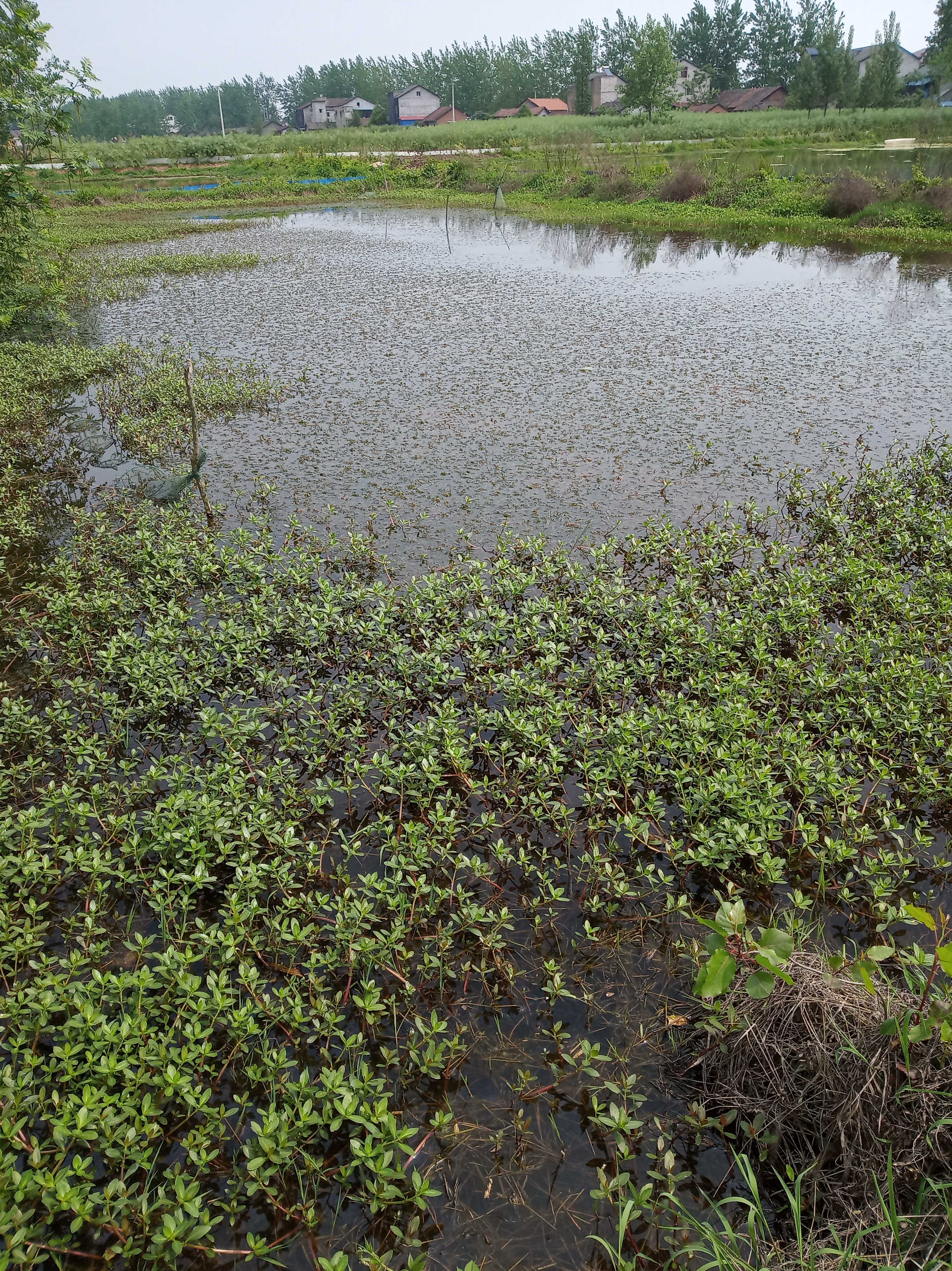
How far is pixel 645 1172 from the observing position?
2.61 metres

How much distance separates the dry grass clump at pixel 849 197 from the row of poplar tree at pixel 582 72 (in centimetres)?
3212

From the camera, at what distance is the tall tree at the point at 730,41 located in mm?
70438

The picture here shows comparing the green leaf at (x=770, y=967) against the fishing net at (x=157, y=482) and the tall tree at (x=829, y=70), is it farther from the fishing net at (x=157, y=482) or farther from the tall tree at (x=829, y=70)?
the tall tree at (x=829, y=70)

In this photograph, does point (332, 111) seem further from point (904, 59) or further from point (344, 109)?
point (904, 59)

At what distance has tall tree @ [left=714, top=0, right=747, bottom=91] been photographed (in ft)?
231

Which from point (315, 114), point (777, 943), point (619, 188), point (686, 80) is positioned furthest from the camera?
point (315, 114)

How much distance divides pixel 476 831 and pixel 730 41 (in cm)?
9180

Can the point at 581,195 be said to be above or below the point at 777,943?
above

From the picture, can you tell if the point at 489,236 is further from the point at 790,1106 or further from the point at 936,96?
the point at 936,96

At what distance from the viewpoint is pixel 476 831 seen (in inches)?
154

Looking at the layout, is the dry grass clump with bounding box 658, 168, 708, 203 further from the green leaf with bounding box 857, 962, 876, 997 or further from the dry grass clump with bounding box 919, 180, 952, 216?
the green leaf with bounding box 857, 962, 876, 997

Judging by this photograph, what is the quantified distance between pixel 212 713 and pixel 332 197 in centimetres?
3605

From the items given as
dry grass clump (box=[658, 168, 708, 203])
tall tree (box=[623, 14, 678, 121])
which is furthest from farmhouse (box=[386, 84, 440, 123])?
dry grass clump (box=[658, 168, 708, 203])

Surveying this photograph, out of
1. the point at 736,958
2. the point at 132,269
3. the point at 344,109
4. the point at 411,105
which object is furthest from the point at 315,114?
the point at 736,958
